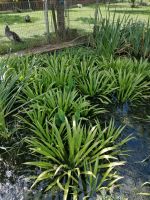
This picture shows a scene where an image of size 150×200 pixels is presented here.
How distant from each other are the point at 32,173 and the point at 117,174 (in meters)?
0.82

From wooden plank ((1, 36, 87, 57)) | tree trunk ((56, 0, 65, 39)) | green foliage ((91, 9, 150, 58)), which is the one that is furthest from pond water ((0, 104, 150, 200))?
tree trunk ((56, 0, 65, 39))

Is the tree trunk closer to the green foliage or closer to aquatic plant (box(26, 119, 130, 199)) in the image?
the green foliage

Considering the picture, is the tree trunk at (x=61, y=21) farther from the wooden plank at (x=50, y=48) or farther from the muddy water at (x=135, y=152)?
the muddy water at (x=135, y=152)

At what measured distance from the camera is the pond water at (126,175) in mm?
2598

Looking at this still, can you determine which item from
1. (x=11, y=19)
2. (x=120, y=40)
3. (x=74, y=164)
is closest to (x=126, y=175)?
(x=74, y=164)

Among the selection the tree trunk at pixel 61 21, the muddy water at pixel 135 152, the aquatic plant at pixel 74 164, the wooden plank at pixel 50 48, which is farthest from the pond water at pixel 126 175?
the tree trunk at pixel 61 21

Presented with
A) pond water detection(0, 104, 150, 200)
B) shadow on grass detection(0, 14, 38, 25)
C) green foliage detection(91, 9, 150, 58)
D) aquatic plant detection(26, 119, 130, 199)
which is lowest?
pond water detection(0, 104, 150, 200)

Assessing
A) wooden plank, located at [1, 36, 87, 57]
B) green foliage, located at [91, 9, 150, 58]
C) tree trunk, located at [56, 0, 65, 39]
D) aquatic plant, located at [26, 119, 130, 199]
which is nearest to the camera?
aquatic plant, located at [26, 119, 130, 199]

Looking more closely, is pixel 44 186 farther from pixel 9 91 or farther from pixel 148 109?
pixel 148 109

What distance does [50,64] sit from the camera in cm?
477

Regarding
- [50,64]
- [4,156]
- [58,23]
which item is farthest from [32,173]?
[58,23]

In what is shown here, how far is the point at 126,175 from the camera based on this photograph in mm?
2820

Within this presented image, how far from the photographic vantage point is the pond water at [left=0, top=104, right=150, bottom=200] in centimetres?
260

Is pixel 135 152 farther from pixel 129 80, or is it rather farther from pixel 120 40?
pixel 120 40
